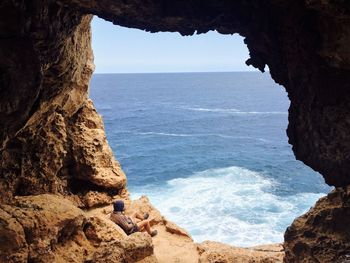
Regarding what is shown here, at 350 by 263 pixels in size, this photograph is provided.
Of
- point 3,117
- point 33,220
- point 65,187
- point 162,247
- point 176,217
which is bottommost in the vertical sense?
point 176,217

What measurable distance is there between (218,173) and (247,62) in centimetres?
2895

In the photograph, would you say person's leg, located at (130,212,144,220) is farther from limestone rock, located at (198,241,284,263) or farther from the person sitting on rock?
limestone rock, located at (198,241,284,263)

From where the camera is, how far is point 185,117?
7638 cm

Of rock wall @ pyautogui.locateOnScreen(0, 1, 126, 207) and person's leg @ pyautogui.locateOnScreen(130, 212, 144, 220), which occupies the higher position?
rock wall @ pyautogui.locateOnScreen(0, 1, 126, 207)

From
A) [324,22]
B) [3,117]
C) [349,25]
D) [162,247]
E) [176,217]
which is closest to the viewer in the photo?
[349,25]

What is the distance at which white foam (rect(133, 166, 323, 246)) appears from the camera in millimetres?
23812

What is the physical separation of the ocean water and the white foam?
0.20 feet

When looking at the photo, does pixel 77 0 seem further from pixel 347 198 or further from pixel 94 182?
pixel 94 182

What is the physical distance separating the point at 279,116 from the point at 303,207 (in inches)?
2083

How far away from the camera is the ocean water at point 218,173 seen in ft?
84.2

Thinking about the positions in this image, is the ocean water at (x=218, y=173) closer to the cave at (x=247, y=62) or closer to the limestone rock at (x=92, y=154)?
the limestone rock at (x=92, y=154)

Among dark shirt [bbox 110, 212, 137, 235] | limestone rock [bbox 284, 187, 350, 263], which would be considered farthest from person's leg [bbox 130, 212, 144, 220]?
limestone rock [bbox 284, 187, 350, 263]

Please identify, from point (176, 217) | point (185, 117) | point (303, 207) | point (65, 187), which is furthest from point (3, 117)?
point (185, 117)

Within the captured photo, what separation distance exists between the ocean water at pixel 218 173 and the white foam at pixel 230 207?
Result: 0.06 meters
